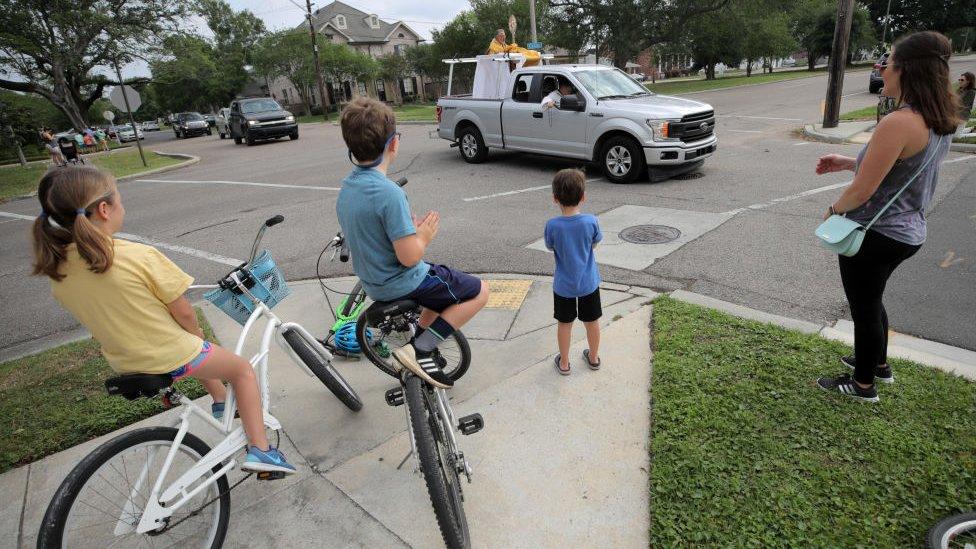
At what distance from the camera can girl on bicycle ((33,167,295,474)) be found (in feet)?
6.36

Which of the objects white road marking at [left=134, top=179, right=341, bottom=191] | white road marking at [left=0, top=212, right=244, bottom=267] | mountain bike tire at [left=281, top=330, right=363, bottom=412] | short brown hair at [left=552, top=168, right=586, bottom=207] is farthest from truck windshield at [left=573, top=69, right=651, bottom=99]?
mountain bike tire at [left=281, top=330, right=363, bottom=412]

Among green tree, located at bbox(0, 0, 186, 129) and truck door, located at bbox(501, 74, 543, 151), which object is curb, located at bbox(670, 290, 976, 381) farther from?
green tree, located at bbox(0, 0, 186, 129)

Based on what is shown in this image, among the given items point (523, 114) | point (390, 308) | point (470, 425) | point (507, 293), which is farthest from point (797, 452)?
point (523, 114)

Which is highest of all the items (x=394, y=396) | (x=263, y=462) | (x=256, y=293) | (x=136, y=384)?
(x=256, y=293)

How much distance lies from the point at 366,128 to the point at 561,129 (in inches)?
315

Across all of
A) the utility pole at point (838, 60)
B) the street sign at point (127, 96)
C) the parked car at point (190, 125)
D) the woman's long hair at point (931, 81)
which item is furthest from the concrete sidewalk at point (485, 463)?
the parked car at point (190, 125)

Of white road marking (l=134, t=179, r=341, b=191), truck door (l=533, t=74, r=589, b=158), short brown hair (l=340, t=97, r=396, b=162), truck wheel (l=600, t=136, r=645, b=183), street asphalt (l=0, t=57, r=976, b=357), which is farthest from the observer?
white road marking (l=134, t=179, r=341, b=191)

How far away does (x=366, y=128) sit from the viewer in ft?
7.59

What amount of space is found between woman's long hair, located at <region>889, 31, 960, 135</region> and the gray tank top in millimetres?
171

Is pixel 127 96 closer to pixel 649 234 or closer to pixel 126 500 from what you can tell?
pixel 649 234

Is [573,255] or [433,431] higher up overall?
[573,255]

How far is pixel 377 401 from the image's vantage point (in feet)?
11.8

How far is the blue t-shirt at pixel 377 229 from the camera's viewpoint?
7.64 feet

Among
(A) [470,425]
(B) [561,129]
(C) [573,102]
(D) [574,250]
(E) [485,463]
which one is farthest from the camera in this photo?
(B) [561,129]
